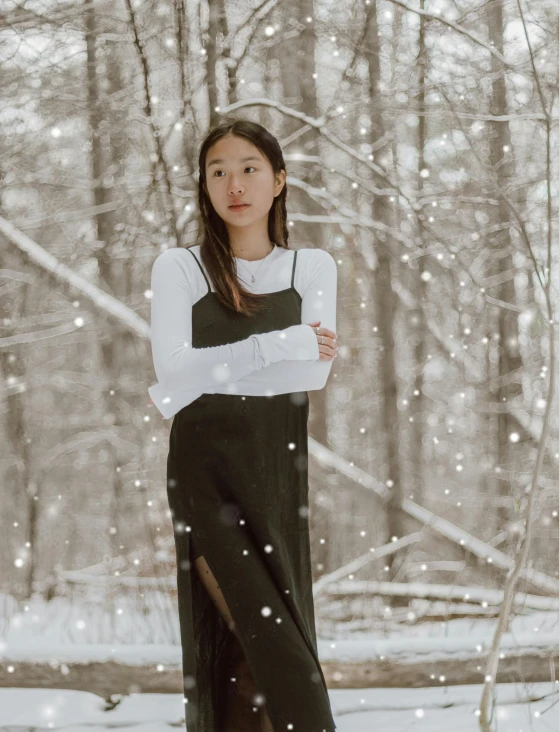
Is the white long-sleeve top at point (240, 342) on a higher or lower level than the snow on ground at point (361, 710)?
higher

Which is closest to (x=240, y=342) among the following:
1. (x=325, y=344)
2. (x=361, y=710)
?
(x=325, y=344)

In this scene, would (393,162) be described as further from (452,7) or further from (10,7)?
(10,7)

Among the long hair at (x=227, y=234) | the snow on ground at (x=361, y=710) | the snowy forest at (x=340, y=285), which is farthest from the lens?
the snowy forest at (x=340, y=285)

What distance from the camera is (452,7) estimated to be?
3.79 meters

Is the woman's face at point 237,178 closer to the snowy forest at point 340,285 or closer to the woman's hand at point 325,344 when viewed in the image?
the woman's hand at point 325,344

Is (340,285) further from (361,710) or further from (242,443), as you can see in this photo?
(242,443)

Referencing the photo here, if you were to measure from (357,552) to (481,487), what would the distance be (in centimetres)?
202

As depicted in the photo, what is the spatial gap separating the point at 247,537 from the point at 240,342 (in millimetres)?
472

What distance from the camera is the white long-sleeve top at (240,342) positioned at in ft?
5.53

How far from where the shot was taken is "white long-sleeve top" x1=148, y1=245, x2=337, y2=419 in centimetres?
169

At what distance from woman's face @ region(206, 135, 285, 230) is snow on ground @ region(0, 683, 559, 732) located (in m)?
1.90

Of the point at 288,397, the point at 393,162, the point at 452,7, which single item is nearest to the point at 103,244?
the point at 393,162

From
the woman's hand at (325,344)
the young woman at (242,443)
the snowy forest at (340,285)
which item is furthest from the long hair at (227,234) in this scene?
the snowy forest at (340,285)

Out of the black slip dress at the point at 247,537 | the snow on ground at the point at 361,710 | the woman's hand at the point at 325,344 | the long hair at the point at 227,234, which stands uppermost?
the long hair at the point at 227,234
